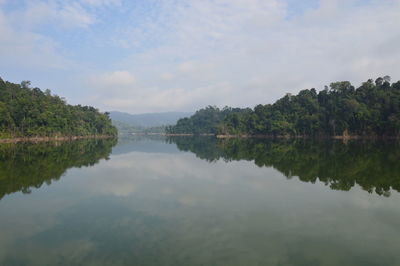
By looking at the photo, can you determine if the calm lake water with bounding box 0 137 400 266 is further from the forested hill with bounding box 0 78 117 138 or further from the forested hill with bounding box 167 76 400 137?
the forested hill with bounding box 0 78 117 138

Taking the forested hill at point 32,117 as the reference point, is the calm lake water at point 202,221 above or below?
below

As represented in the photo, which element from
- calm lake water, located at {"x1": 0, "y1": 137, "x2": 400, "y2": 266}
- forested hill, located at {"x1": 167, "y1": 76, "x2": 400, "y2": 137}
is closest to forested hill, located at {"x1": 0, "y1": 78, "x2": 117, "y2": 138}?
forested hill, located at {"x1": 167, "y1": 76, "x2": 400, "y2": 137}

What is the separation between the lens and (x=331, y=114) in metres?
86.2

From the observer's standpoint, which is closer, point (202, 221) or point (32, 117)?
point (202, 221)

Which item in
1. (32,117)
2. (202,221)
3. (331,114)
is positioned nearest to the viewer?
(202,221)

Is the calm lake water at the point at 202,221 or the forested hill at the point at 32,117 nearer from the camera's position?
the calm lake water at the point at 202,221

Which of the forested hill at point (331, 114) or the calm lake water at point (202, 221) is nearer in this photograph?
the calm lake water at point (202, 221)

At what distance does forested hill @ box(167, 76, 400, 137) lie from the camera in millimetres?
70062

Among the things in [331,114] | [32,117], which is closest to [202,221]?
[32,117]

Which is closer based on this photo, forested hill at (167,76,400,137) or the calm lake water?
the calm lake water

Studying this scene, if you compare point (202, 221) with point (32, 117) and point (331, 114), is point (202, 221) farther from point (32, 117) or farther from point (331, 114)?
point (331, 114)

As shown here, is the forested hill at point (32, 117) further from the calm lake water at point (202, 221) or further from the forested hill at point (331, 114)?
the calm lake water at point (202, 221)

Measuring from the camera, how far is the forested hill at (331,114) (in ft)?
230

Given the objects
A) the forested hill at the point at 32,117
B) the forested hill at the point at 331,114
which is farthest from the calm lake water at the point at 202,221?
the forested hill at the point at 32,117
